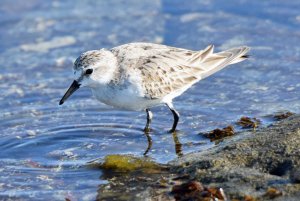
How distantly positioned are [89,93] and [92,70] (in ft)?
6.65

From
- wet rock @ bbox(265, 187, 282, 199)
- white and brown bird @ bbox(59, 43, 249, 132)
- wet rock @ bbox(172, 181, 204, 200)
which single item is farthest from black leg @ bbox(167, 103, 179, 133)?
wet rock @ bbox(265, 187, 282, 199)

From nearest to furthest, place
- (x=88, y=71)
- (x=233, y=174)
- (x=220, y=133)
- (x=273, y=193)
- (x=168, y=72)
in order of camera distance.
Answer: (x=273, y=193), (x=233, y=174), (x=88, y=71), (x=220, y=133), (x=168, y=72)

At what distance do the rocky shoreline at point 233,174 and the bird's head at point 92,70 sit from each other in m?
1.35

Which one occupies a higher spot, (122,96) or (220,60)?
(220,60)

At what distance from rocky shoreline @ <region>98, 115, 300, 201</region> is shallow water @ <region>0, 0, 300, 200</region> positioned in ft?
1.61

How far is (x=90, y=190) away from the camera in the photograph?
6.87m

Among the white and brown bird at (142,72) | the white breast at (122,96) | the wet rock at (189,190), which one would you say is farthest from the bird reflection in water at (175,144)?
the wet rock at (189,190)

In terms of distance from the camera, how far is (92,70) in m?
8.02

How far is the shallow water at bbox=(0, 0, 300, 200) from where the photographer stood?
25.7 ft

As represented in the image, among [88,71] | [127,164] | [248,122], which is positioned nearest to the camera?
[127,164]

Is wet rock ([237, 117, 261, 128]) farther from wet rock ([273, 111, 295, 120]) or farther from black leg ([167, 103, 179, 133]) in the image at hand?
black leg ([167, 103, 179, 133])

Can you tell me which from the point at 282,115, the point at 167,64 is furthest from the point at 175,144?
the point at 282,115

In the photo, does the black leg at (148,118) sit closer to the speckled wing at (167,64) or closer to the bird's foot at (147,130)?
the bird's foot at (147,130)

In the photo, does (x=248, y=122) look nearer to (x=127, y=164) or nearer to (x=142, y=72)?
(x=142, y=72)
